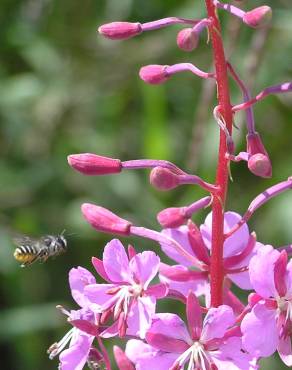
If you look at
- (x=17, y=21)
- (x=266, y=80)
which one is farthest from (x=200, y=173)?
(x=17, y=21)

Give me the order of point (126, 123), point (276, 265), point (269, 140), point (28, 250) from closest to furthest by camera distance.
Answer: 1. point (276, 265)
2. point (28, 250)
3. point (269, 140)
4. point (126, 123)

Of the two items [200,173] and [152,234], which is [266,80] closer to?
[200,173]

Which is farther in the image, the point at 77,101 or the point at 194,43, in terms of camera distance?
the point at 77,101

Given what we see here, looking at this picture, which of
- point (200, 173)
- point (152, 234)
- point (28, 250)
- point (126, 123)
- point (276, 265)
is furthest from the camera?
point (126, 123)

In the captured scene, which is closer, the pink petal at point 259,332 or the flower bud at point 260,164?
the pink petal at point 259,332

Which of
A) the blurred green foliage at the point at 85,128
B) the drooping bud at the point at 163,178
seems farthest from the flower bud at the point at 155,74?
the blurred green foliage at the point at 85,128

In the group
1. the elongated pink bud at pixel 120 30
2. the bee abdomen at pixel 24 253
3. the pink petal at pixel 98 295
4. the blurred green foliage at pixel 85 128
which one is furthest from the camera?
the blurred green foliage at pixel 85 128

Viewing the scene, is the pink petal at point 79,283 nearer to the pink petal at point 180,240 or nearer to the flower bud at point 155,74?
the pink petal at point 180,240
